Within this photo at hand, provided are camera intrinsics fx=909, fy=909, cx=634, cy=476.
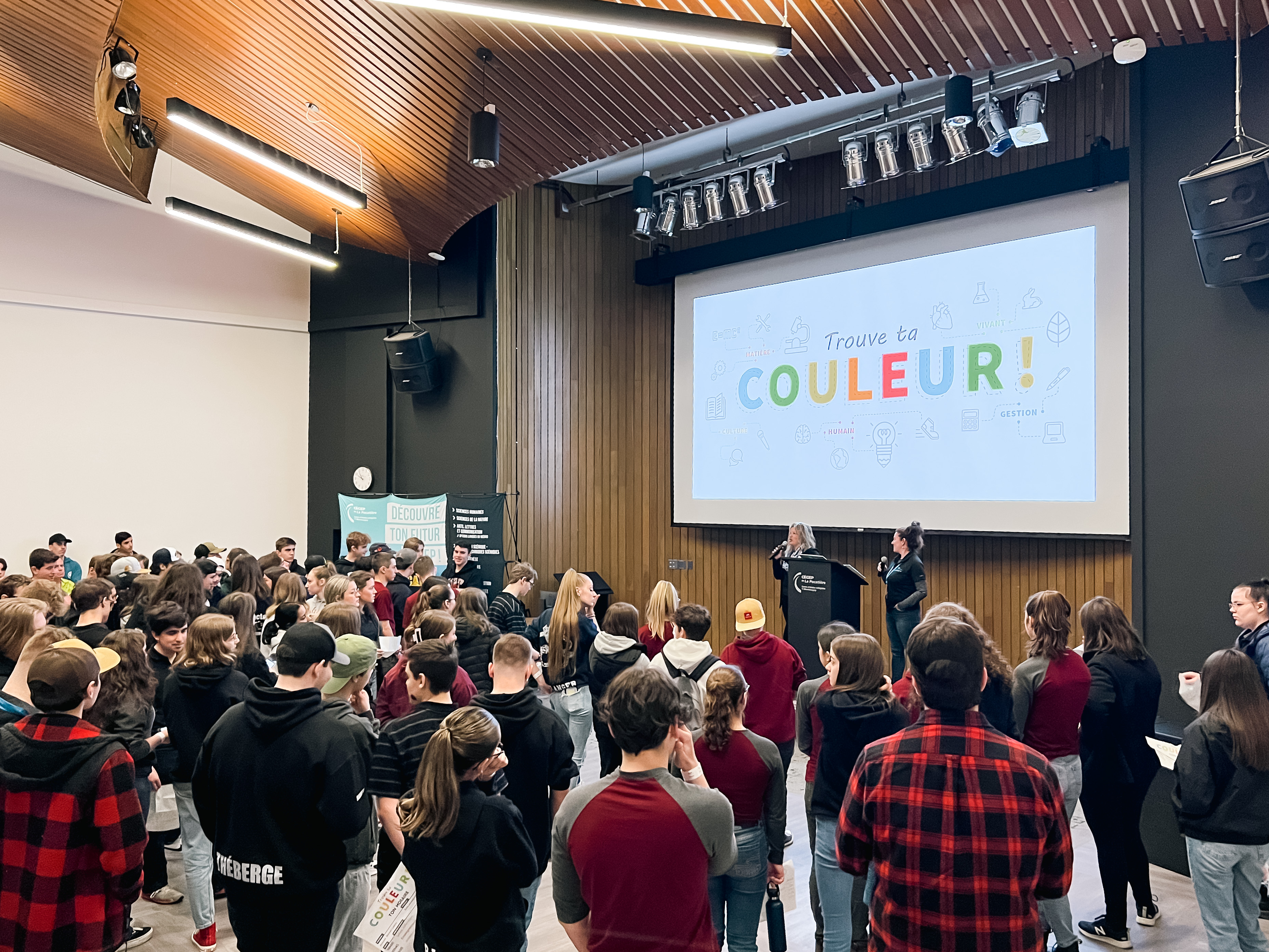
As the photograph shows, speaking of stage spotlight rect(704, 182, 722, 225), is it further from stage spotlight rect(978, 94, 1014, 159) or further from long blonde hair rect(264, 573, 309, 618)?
long blonde hair rect(264, 573, 309, 618)

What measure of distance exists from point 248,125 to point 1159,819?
27.7ft

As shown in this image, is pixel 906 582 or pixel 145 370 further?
pixel 145 370

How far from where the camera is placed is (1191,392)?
4945mm

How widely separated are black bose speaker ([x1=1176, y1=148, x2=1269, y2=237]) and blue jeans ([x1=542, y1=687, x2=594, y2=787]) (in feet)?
13.3

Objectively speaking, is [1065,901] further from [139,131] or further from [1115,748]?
[139,131]

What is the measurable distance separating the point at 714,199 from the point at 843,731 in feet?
21.7

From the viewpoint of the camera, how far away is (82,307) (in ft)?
33.0

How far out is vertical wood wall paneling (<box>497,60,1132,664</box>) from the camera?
9.79 metres

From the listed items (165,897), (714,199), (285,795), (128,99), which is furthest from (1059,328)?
(128,99)

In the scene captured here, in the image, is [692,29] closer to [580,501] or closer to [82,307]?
[580,501]

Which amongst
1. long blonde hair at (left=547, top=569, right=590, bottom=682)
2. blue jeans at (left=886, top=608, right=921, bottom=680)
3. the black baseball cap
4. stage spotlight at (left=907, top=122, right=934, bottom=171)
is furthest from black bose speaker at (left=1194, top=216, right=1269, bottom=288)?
the black baseball cap

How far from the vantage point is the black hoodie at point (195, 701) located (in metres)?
3.51

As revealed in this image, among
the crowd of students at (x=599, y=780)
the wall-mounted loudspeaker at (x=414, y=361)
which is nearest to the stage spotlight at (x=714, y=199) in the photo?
the wall-mounted loudspeaker at (x=414, y=361)

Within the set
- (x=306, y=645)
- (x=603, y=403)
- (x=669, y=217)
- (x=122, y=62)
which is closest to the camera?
(x=306, y=645)
